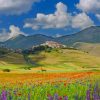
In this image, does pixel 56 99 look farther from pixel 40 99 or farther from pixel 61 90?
pixel 61 90

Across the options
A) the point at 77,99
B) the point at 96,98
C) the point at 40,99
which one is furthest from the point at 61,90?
the point at 96,98

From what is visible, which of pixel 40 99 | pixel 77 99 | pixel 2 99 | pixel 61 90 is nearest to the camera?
pixel 2 99

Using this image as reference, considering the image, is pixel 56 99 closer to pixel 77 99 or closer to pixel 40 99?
pixel 77 99

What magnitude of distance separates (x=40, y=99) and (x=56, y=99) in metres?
4.23

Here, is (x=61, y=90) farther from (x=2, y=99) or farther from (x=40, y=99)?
(x=2, y=99)

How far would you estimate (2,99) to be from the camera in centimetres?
1007

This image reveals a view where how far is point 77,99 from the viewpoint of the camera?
39.0ft

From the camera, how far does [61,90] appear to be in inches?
798

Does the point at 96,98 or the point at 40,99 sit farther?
the point at 40,99

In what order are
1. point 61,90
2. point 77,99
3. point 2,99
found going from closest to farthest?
1. point 2,99
2. point 77,99
3. point 61,90

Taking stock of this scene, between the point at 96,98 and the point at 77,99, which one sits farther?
the point at 77,99

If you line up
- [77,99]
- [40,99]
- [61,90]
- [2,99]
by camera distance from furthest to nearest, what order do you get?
1. [61,90]
2. [40,99]
3. [77,99]
4. [2,99]

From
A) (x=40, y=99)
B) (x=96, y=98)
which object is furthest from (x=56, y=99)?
(x=40, y=99)

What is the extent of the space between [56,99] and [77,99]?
1.63 meters
